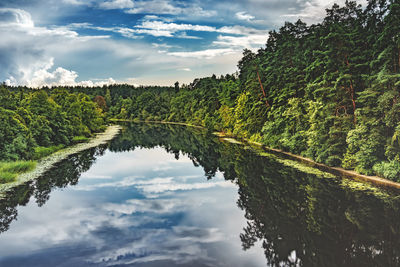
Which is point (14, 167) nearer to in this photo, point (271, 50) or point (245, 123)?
point (245, 123)

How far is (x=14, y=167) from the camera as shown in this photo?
23.0 meters

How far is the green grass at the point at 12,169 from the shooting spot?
68.3ft

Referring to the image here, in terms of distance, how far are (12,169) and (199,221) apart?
1587 centimetres

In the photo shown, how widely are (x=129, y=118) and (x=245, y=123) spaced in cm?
10047

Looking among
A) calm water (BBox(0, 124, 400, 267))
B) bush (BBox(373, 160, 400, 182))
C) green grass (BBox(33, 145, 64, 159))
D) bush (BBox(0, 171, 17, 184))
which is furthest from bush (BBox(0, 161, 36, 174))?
bush (BBox(373, 160, 400, 182))

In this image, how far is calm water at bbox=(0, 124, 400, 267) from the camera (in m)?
11.5

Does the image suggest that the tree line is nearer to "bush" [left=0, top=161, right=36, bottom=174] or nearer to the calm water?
"bush" [left=0, top=161, right=36, bottom=174]

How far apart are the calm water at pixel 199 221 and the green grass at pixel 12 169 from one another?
62.3 inches

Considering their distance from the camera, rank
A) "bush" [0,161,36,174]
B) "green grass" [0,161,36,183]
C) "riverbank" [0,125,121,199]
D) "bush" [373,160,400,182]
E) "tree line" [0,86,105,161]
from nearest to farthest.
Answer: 1. "riverbank" [0,125,121,199]
2. "bush" [373,160,400,182]
3. "green grass" [0,161,36,183]
4. "bush" [0,161,36,174]
5. "tree line" [0,86,105,161]

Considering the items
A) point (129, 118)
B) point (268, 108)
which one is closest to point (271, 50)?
point (268, 108)

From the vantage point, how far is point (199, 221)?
15539mm

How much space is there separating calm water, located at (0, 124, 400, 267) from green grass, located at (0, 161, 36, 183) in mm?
1583

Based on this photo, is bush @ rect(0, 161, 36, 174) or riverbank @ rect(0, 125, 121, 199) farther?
bush @ rect(0, 161, 36, 174)

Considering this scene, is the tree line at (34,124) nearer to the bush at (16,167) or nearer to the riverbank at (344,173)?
the bush at (16,167)
